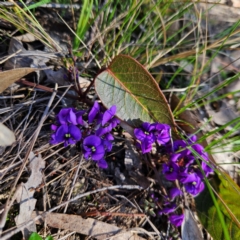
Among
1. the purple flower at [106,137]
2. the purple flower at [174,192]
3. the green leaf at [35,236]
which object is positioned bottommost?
the green leaf at [35,236]

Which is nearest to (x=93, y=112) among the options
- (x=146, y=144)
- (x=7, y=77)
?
(x=146, y=144)

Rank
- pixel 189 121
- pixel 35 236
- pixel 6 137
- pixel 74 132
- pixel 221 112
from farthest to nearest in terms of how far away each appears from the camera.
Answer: pixel 221 112
pixel 189 121
pixel 74 132
pixel 35 236
pixel 6 137

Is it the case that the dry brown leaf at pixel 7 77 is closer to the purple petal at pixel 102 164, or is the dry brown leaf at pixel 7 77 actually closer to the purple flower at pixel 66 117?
the purple flower at pixel 66 117

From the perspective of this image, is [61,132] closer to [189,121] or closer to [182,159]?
[182,159]

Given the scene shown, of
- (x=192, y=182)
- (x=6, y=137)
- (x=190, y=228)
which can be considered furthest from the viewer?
(x=190, y=228)

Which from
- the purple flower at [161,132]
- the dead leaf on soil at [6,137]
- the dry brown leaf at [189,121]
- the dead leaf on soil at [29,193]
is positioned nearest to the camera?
the dead leaf on soil at [6,137]

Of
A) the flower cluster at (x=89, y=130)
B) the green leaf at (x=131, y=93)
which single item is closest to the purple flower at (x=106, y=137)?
the flower cluster at (x=89, y=130)

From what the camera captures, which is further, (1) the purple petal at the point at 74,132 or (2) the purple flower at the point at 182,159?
(2) the purple flower at the point at 182,159
